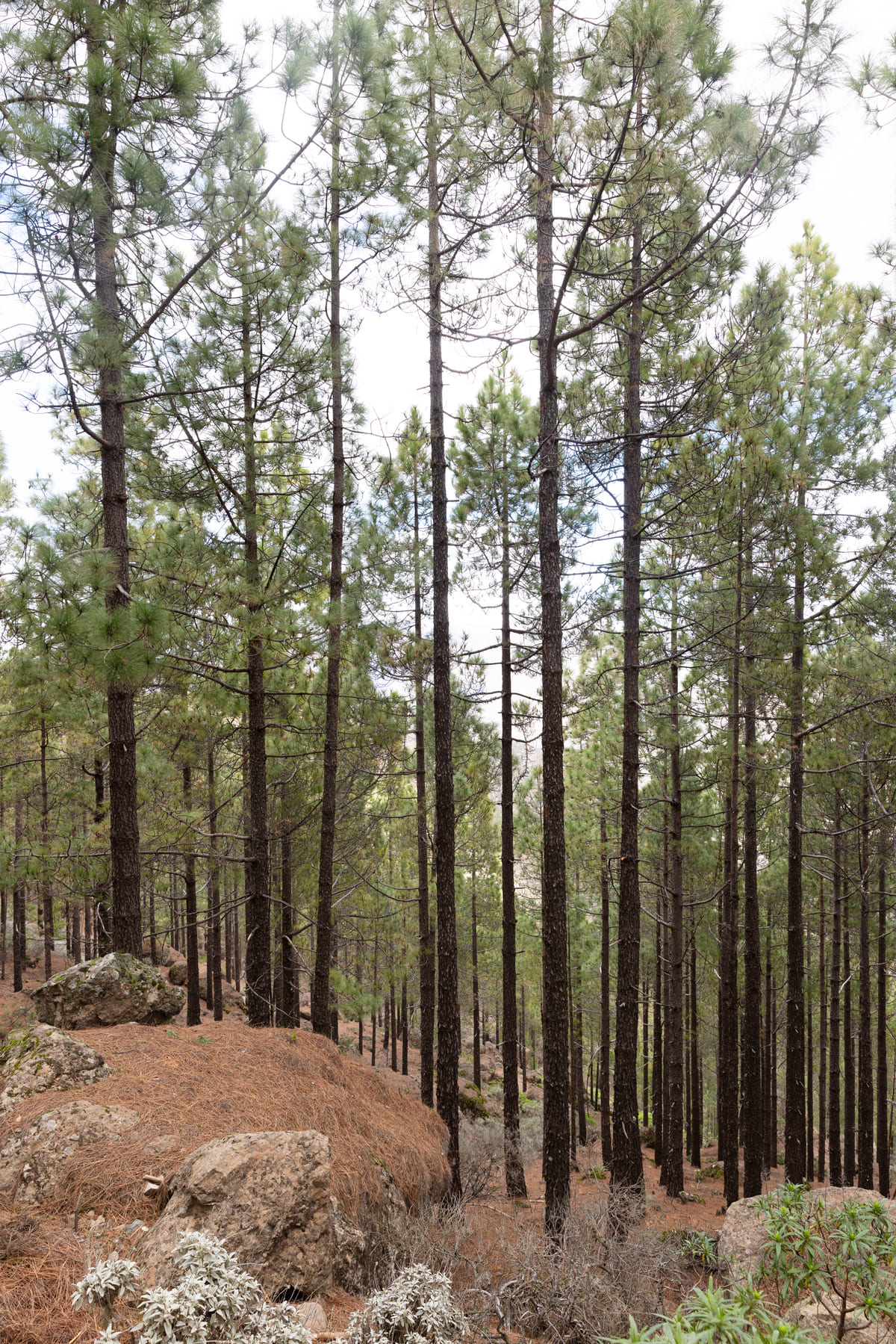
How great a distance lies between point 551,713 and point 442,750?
238 cm

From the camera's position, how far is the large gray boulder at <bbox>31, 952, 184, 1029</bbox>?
5543 millimetres

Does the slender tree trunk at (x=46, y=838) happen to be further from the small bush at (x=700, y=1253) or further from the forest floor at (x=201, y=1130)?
the small bush at (x=700, y=1253)

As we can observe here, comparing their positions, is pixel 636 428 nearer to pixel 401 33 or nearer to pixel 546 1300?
pixel 401 33

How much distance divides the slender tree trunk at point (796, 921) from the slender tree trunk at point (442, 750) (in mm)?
4979

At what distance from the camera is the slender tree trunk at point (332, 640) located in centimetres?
788

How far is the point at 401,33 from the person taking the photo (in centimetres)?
694

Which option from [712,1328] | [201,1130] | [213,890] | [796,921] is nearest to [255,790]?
[201,1130]

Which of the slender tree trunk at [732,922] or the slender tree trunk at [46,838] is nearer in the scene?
the slender tree trunk at [46,838]

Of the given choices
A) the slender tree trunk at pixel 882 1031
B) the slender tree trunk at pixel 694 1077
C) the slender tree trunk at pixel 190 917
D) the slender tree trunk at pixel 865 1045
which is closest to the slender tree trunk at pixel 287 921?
the slender tree trunk at pixel 190 917

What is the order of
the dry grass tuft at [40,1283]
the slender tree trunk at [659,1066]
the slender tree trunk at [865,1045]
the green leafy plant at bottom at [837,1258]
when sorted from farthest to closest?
1. the slender tree trunk at [659,1066]
2. the slender tree trunk at [865,1045]
3. the green leafy plant at bottom at [837,1258]
4. the dry grass tuft at [40,1283]

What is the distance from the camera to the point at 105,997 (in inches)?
222

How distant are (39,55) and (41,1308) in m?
7.66

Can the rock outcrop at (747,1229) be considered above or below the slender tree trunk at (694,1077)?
above

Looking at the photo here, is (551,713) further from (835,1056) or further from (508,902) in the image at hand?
(835,1056)
